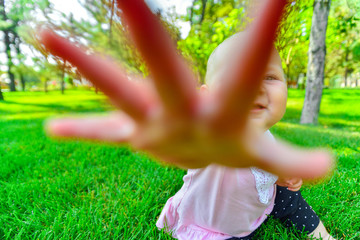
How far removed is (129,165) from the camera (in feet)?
4.76

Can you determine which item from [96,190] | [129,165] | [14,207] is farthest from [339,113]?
[14,207]

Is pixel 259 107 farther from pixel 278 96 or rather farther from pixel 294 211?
pixel 294 211

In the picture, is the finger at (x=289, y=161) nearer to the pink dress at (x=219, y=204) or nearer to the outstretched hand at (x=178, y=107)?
the outstretched hand at (x=178, y=107)

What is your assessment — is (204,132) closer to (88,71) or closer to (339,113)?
(88,71)

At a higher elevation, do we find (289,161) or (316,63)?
(316,63)

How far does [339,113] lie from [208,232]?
480cm

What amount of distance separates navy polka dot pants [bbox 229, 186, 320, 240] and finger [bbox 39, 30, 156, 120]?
2.96 ft

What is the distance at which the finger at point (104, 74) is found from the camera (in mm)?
144

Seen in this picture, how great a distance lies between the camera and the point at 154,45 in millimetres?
129

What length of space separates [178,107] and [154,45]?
5 cm

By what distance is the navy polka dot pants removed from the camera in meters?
0.87

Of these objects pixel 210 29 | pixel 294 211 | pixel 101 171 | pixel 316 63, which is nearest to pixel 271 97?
pixel 210 29

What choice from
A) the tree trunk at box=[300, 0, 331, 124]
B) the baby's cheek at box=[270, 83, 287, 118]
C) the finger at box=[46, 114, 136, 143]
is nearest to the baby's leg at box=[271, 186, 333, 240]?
the baby's cheek at box=[270, 83, 287, 118]

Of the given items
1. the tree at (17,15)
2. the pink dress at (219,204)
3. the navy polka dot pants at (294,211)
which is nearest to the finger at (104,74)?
the tree at (17,15)
